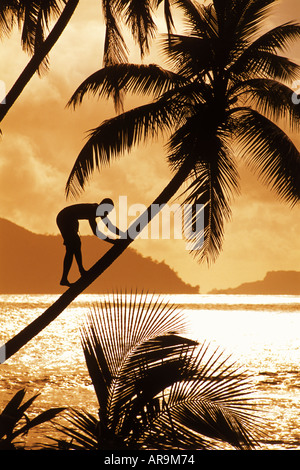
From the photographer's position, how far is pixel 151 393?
16.5ft

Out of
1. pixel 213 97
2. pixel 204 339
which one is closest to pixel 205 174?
pixel 213 97

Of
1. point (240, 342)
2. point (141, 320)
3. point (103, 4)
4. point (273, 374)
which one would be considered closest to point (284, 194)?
point (103, 4)

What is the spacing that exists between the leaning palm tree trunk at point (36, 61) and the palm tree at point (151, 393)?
3.61 m

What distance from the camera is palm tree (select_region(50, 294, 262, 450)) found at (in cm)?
495

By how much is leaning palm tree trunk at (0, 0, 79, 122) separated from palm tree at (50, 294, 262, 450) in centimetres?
361

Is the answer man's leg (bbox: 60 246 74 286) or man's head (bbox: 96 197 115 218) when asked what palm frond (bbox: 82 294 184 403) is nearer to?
man's head (bbox: 96 197 115 218)

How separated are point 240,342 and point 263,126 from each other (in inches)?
2538

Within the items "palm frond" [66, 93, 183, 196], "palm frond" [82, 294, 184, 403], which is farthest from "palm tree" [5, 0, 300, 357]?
"palm frond" [82, 294, 184, 403]

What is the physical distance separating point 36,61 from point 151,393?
4.79m

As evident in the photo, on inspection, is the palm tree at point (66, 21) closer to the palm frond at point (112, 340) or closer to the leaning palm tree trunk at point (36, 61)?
the leaning palm tree trunk at point (36, 61)

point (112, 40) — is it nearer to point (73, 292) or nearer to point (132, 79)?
point (132, 79)

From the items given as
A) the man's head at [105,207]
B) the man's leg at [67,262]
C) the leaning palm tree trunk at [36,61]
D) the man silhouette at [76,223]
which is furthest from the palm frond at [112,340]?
the leaning palm tree trunk at [36,61]

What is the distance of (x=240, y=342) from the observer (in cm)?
7219
